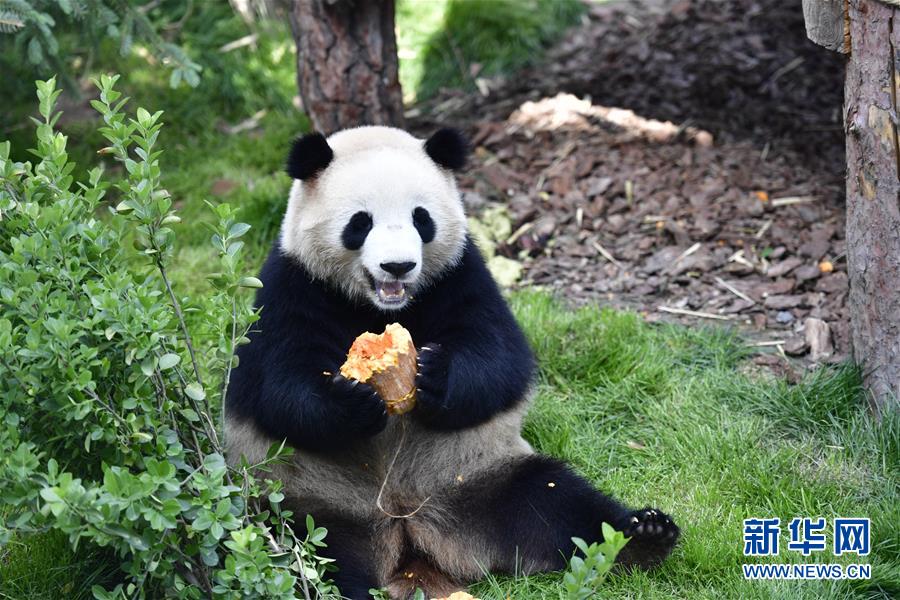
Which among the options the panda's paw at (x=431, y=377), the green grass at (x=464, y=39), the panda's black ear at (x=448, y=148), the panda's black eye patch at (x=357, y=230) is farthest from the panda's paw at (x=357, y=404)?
the green grass at (x=464, y=39)

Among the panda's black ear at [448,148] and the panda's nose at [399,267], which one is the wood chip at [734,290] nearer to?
the panda's black ear at [448,148]

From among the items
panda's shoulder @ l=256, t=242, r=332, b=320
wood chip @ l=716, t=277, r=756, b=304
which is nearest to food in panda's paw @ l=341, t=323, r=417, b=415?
panda's shoulder @ l=256, t=242, r=332, b=320

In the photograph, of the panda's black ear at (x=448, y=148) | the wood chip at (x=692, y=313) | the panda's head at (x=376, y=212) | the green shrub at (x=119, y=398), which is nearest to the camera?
the green shrub at (x=119, y=398)

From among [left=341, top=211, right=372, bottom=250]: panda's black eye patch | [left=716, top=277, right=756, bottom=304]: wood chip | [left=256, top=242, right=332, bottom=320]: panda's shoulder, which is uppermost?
[left=341, top=211, right=372, bottom=250]: panda's black eye patch

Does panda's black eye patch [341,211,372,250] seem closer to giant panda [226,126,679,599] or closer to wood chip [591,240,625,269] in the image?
giant panda [226,126,679,599]

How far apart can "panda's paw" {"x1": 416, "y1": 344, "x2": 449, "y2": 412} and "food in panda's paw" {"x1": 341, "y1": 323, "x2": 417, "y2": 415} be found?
4 centimetres

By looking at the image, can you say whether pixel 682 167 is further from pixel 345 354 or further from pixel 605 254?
pixel 345 354

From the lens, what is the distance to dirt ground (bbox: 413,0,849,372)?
585 centimetres

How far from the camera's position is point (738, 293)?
582 centimetres

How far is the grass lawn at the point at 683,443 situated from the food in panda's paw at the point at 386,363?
890 millimetres

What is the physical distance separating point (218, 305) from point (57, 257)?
1.82 feet

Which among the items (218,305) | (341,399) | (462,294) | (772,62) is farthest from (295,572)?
(772,62)

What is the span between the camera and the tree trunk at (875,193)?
4.18 meters

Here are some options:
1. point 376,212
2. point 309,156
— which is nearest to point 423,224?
point 376,212
